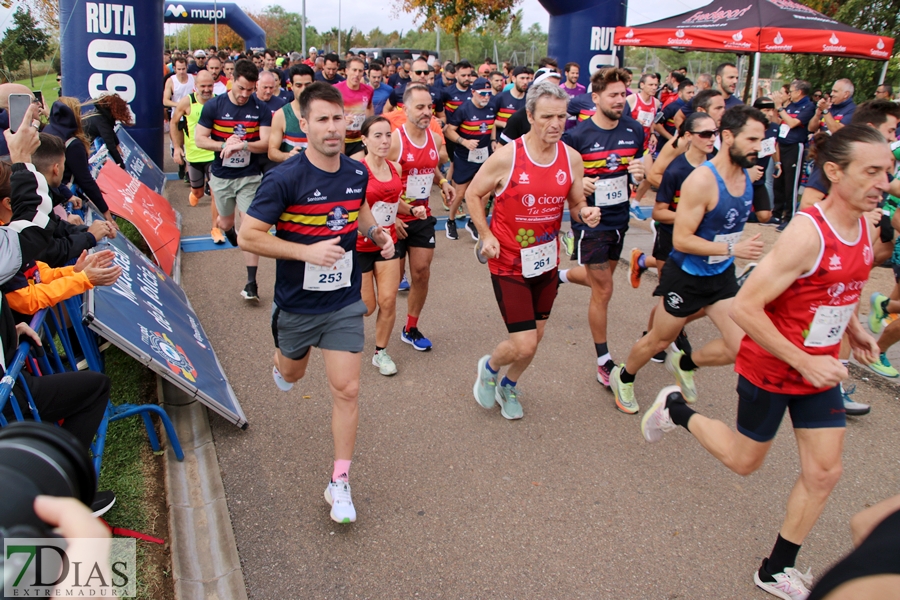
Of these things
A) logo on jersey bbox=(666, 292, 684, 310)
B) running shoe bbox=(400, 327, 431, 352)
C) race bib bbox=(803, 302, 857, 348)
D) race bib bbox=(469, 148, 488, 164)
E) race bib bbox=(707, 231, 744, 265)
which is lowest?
running shoe bbox=(400, 327, 431, 352)

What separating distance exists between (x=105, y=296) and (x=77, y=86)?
8730mm

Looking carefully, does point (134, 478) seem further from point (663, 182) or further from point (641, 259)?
point (641, 259)

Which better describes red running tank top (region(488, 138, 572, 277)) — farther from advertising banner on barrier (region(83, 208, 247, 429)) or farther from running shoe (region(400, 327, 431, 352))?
advertising banner on barrier (region(83, 208, 247, 429))

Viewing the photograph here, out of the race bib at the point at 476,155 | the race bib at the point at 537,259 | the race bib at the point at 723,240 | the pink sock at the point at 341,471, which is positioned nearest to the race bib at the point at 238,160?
the race bib at the point at 476,155

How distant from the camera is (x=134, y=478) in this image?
344 cm

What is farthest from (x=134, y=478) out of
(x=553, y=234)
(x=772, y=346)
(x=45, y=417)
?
(x=772, y=346)

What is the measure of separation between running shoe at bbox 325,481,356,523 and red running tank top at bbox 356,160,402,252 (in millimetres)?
1903

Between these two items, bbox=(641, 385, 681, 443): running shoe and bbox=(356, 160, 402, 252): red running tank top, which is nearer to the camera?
bbox=(641, 385, 681, 443): running shoe

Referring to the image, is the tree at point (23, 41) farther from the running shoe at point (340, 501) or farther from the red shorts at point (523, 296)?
the running shoe at point (340, 501)

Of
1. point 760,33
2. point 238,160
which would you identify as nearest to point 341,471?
point 238,160

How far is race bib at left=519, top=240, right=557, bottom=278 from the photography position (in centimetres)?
401

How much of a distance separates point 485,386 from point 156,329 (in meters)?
2.03

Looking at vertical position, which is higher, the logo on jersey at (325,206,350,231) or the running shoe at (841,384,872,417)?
the logo on jersey at (325,206,350,231)

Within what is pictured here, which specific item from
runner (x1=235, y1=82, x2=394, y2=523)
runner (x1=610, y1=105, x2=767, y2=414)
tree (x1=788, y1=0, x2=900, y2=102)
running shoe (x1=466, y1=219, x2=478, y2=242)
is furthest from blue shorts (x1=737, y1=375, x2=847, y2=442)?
tree (x1=788, y1=0, x2=900, y2=102)
